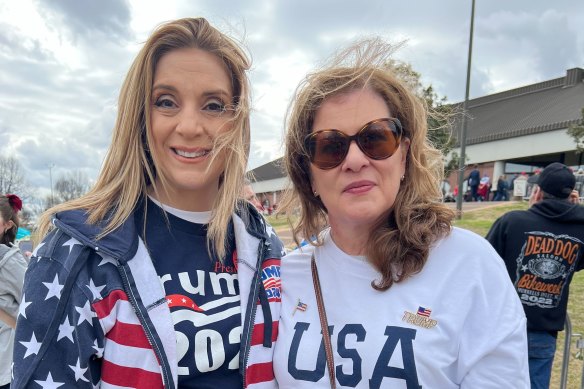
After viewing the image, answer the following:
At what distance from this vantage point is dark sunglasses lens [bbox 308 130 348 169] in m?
1.70

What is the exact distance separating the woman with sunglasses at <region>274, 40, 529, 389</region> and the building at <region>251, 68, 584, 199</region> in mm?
29714

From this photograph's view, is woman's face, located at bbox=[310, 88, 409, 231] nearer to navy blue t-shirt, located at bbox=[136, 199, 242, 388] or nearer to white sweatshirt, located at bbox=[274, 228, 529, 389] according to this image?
white sweatshirt, located at bbox=[274, 228, 529, 389]

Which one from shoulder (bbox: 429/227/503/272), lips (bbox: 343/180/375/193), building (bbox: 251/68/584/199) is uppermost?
building (bbox: 251/68/584/199)

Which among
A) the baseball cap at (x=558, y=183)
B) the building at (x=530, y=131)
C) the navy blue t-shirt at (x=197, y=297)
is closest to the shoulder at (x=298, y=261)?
the navy blue t-shirt at (x=197, y=297)

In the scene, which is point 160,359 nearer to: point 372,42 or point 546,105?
point 372,42

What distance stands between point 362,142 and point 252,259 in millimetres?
716

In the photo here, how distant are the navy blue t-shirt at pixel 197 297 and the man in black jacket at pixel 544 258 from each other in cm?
319

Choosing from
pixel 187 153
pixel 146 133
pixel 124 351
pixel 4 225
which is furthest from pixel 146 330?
pixel 4 225

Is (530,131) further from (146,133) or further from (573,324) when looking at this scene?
(146,133)

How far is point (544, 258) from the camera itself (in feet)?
13.0

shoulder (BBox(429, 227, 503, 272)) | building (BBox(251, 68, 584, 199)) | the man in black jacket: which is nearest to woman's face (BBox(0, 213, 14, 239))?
shoulder (BBox(429, 227, 503, 272))

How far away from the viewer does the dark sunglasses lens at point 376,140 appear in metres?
1.67

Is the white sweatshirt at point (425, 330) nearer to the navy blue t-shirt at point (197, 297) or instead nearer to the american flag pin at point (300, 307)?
the american flag pin at point (300, 307)

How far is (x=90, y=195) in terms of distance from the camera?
1771mm
